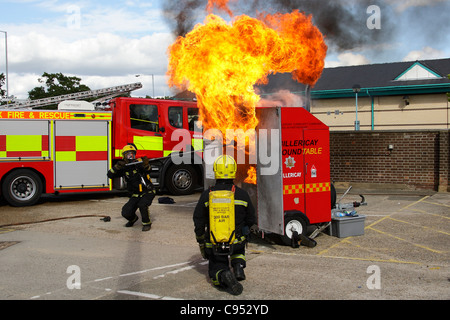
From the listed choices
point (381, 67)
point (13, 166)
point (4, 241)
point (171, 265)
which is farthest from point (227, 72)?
point (381, 67)

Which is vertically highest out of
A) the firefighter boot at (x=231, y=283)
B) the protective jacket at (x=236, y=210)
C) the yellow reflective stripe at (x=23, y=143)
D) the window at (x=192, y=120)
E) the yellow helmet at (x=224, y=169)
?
the window at (x=192, y=120)

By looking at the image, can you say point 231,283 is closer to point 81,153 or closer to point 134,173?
point 134,173

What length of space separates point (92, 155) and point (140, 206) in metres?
4.36

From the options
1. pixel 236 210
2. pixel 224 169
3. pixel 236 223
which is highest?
pixel 224 169

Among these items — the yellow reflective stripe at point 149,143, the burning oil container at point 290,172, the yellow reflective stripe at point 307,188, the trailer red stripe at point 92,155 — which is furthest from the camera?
the yellow reflective stripe at point 149,143

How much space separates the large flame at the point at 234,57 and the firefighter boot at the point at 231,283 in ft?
10.7

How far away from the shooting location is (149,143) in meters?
12.8

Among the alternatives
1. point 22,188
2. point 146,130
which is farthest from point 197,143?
point 22,188

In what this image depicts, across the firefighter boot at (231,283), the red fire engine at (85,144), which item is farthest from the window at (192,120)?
the firefighter boot at (231,283)

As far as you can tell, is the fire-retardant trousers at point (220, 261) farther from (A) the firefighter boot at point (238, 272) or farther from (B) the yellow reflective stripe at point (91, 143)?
(B) the yellow reflective stripe at point (91, 143)

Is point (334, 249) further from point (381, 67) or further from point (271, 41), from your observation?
point (381, 67)

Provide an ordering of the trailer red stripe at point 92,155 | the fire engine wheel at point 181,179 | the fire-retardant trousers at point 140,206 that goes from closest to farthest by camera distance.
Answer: the fire-retardant trousers at point 140,206
the trailer red stripe at point 92,155
the fire engine wheel at point 181,179

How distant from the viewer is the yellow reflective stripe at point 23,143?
11.7 m

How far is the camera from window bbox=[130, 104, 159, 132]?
1285 centimetres
